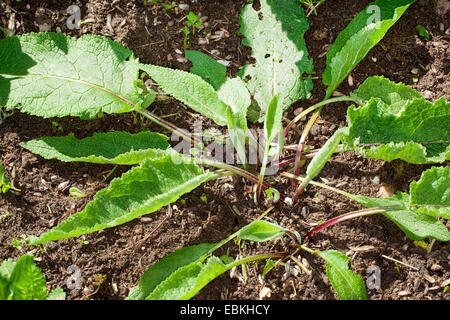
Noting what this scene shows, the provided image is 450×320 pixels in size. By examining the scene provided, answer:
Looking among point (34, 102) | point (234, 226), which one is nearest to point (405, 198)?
point (234, 226)

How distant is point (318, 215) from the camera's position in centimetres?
185

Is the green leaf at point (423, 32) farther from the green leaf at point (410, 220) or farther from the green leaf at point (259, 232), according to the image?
the green leaf at point (259, 232)

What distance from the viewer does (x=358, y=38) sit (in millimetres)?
1744

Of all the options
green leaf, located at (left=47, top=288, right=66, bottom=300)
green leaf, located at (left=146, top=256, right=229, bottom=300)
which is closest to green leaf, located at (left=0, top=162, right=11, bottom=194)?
green leaf, located at (left=47, top=288, right=66, bottom=300)

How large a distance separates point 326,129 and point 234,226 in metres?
0.58

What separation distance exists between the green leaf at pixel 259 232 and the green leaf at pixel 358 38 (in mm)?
662

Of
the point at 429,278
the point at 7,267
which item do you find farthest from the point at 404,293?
the point at 7,267

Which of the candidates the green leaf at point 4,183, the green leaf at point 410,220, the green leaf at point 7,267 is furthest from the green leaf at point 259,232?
the green leaf at point 4,183

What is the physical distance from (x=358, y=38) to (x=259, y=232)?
844mm

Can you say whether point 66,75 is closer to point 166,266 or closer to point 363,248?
point 166,266

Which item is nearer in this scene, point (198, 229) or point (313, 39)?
point (198, 229)

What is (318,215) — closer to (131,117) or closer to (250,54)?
(250,54)

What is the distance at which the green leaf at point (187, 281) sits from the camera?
57.9 inches
